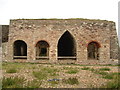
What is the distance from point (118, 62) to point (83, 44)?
4.06m

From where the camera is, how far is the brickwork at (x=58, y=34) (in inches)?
619

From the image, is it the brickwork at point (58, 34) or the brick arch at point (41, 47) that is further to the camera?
the brick arch at point (41, 47)

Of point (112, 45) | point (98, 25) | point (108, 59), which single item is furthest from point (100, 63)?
point (98, 25)

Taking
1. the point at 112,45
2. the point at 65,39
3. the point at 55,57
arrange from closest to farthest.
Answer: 1. the point at 55,57
2. the point at 112,45
3. the point at 65,39

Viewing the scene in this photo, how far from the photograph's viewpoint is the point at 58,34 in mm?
15773

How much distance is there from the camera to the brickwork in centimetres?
1571

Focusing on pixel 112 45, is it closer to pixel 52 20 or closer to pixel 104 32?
pixel 104 32

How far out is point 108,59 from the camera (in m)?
15.9

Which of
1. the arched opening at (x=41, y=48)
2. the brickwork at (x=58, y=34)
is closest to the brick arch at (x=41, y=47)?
the arched opening at (x=41, y=48)

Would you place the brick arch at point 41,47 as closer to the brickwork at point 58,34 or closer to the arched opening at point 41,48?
the arched opening at point 41,48

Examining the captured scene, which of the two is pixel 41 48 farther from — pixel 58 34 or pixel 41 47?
pixel 58 34

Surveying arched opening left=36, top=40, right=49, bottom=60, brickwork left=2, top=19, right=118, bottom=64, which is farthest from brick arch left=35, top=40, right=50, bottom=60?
brickwork left=2, top=19, right=118, bottom=64

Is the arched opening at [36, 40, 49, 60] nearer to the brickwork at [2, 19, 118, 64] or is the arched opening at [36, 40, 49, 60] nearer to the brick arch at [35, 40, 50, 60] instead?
the brick arch at [35, 40, 50, 60]

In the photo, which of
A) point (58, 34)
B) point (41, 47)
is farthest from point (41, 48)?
point (58, 34)
